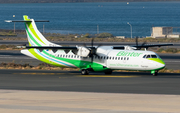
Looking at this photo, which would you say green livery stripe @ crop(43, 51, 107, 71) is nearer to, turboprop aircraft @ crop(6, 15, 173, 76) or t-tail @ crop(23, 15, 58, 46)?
turboprop aircraft @ crop(6, 15, 173, 76)

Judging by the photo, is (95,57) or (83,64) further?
(83,64)

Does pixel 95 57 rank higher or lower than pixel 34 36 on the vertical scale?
lower

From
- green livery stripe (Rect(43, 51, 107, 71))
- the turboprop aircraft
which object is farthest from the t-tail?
green livery stripe (Rect(43, 51, 107, 71))

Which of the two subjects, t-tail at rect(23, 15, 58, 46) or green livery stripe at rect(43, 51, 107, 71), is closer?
green livery stripe at rect(43, 51, 107, 71)

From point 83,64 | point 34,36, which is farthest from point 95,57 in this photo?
point 34,36

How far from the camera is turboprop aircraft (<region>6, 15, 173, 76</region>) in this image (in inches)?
1259

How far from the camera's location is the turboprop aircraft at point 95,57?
31984 millimetres

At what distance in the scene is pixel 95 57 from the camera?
34750mm

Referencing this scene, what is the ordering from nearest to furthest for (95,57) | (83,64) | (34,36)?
(95,57) < (83,64) < (34,36)

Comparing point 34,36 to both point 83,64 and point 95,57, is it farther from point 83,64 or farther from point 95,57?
point 95,57

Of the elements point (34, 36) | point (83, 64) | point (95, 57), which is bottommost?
point (83, 64)

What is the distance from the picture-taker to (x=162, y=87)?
2475cm

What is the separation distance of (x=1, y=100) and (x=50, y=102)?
2.99m

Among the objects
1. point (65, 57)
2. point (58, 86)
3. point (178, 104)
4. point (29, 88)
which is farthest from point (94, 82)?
point (178, 104)
